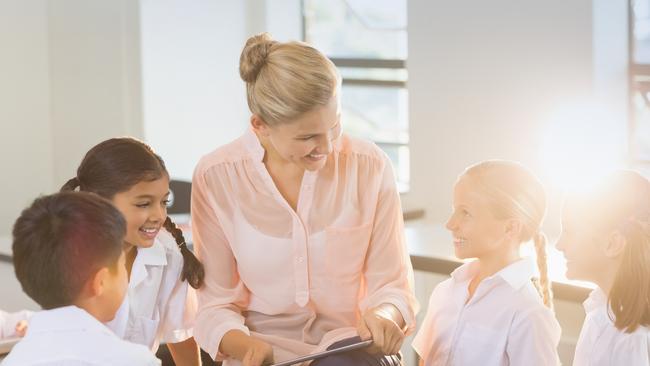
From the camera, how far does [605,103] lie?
141 inches

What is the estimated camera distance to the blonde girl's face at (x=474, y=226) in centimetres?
249

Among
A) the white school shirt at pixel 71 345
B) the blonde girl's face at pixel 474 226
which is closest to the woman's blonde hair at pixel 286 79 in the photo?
the blonde girl's face at pixel 474 226

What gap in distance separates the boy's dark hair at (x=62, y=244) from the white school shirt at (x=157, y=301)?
52cm

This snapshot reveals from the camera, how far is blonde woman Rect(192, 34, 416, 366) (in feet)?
8.26

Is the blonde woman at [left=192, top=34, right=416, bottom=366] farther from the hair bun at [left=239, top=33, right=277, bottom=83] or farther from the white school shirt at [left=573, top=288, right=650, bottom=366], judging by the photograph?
the white school shirt at [left=573, top=288, right=650, bottom=366]

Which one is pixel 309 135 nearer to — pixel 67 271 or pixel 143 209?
pixel 143 209

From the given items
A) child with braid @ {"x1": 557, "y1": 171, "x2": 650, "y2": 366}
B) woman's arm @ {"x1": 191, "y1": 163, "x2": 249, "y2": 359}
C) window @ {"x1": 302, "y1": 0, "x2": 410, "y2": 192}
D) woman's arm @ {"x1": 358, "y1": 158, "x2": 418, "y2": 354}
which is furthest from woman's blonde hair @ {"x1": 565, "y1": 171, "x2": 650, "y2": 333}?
window @ {"x1": 302, "y1": 0, "x2": 410, "y2": 192}

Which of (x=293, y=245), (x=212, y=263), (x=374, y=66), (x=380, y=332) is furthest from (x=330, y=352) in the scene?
(x=374, y=66)

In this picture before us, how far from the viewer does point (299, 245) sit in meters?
2.51

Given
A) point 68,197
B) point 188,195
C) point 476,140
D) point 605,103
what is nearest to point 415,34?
point 476,140

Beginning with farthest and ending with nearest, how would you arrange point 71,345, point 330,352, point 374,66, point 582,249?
point 374,66, point 582,249, point 330,352, point 71,345

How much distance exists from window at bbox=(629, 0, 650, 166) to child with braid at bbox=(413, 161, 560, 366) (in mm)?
1291

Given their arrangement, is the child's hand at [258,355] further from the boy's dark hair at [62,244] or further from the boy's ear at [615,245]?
the boy's ear at [615,245]

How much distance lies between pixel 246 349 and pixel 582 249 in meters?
0.74
